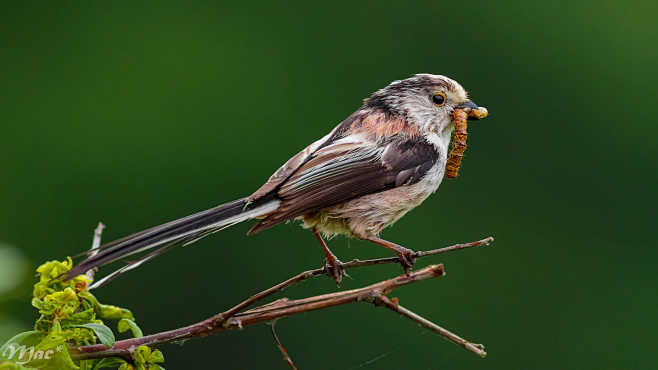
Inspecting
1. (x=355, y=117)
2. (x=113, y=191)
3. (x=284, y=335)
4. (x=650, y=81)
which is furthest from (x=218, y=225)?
(x=650, y=81)

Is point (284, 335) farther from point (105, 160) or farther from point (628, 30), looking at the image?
point (628, 30)

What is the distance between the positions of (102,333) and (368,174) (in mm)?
1743

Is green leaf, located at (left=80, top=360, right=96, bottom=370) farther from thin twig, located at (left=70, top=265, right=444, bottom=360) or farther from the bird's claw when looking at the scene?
the bird's claw

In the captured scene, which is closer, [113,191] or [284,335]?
[284,335]

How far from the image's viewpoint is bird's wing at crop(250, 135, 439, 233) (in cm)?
327

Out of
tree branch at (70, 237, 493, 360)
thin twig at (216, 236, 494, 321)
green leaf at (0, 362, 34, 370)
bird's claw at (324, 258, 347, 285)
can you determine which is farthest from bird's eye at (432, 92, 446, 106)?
green leaf at (0, 362, 34, 370)

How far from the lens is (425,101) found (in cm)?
382

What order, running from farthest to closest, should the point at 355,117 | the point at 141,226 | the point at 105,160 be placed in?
the point at 105,160
the point at 141,226
the point at 355,117

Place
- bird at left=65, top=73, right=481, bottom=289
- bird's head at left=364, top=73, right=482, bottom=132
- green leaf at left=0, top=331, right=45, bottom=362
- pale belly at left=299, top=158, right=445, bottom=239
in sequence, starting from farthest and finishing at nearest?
bird's head at left=364, top=73, right=482, bottom=132 → pale belly at left=299, top=158, right=445, bottom=239 → bird at left=65, top=73, right=481, bottom=289 → green leaf at left=0, top=331, right=45, bottom=362

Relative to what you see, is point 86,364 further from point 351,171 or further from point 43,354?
point 351,171

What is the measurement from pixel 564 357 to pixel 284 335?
2643 mm

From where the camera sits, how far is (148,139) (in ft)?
29.9

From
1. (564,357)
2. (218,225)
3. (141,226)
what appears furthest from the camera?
(141,226)

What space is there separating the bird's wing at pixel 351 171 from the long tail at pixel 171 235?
0.12 m
